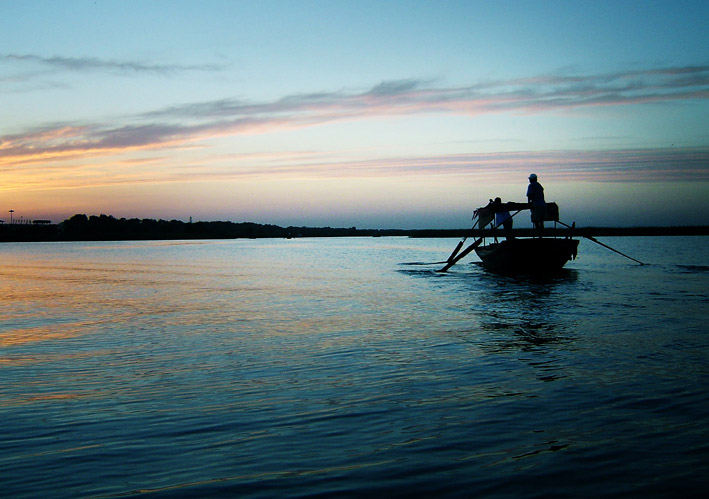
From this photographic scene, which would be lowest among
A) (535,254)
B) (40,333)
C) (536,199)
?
(40,333)

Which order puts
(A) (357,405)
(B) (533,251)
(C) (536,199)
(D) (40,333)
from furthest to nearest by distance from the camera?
(B) (533,251) < (C) (536,199) < (D) (40,333) < (A) (357,405)

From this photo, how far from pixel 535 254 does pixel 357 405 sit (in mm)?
23919

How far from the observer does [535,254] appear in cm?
2928

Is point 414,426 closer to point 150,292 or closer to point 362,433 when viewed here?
point 362,433

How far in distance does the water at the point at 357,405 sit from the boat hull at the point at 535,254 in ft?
39.7

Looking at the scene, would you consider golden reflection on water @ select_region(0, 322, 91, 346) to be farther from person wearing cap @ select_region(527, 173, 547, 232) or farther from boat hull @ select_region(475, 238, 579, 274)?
boat hull @ select_region(475, 238, 579, 274)

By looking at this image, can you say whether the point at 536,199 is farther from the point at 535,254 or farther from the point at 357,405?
the point at 357,405

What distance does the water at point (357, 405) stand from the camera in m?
4.97

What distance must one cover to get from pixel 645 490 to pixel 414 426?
241 centimetres

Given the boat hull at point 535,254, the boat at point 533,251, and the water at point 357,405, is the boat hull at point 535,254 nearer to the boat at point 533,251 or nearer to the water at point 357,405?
the boat at point 533,251

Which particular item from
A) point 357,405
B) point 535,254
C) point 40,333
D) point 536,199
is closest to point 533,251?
point 535,254

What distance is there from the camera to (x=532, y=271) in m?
30.1

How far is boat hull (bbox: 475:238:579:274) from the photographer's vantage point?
28891mm

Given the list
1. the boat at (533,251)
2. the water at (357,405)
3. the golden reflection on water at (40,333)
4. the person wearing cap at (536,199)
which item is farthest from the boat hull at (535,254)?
the golden reflection on water at (40,333)
